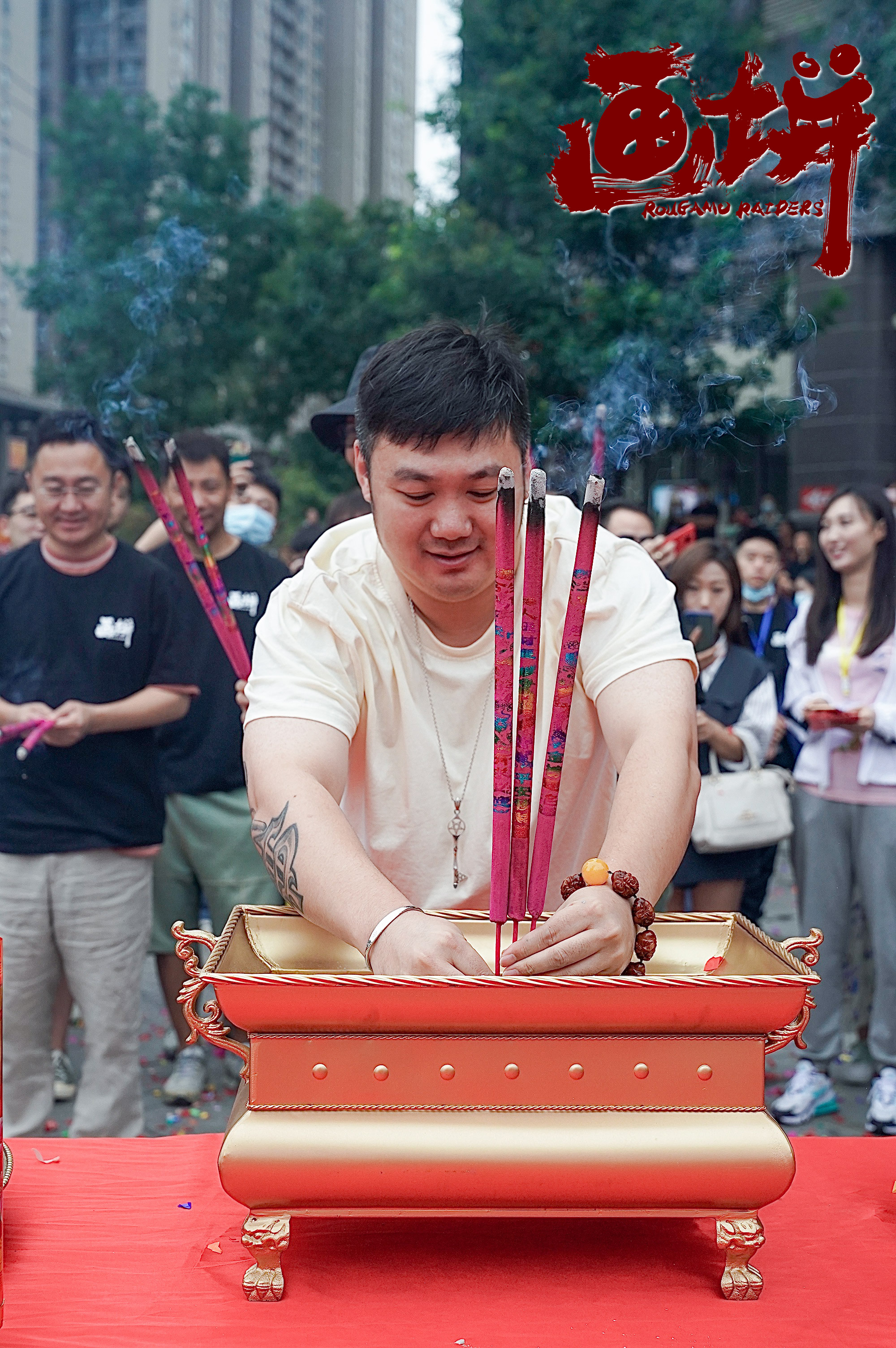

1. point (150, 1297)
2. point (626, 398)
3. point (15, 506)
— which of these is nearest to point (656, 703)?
point (150, 1297)

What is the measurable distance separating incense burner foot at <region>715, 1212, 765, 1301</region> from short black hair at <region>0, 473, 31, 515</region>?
16.0ft

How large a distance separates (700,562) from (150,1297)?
3189 mm

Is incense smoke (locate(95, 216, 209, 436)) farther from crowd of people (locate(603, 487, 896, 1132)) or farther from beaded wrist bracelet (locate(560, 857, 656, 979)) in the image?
beaded wrist bracelet (locate(560, 857, 656, 979))

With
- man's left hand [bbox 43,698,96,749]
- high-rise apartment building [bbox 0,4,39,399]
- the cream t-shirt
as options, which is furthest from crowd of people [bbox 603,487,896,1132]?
high-rise apartment building [bbox 0,4,39,399]

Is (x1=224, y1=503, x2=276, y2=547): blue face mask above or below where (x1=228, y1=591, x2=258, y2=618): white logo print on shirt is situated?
above

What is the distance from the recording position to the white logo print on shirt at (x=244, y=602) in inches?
156

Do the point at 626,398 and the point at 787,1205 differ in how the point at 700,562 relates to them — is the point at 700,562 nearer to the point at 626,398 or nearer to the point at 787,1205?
the point at 626,398

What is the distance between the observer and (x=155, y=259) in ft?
12.8

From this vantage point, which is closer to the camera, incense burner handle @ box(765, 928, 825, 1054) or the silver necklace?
incense burner handle @ box(765, 928, 825, 1054)

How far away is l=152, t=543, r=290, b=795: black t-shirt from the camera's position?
398cm

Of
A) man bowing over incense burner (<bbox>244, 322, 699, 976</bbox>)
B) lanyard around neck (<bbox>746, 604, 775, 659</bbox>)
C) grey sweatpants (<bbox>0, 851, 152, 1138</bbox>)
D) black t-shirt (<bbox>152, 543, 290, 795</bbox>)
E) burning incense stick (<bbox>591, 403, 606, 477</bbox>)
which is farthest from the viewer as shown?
lanyard around neck (<bbox>746, 604, 775, 659</bbox>)

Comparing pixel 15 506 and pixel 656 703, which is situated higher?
pixel 15 506

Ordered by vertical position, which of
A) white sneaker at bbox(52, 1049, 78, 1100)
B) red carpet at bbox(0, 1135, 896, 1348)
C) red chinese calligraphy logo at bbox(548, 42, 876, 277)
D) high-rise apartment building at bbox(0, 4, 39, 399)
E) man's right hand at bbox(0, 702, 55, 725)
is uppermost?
high-rise apartment building at bbox(0, 4, 39, 399)

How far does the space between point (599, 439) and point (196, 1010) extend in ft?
4.40
